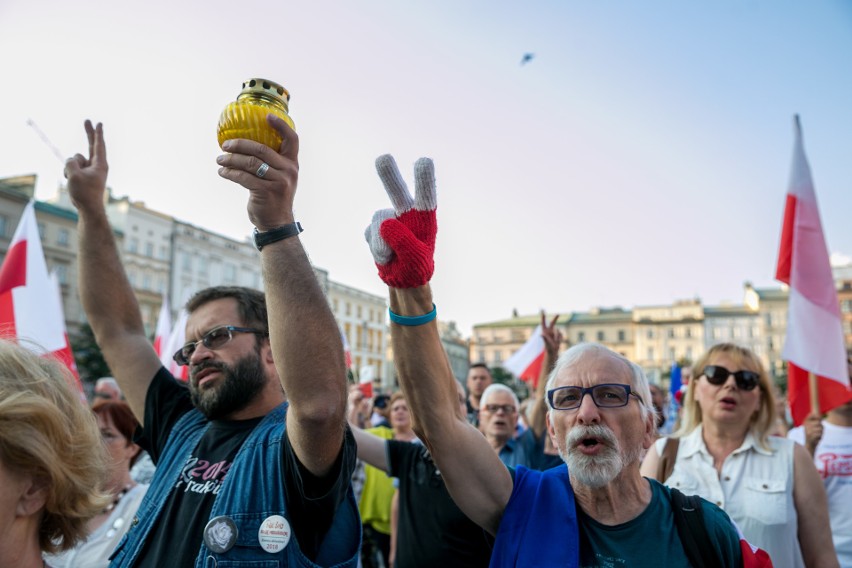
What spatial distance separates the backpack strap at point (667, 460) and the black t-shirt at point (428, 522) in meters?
0.96

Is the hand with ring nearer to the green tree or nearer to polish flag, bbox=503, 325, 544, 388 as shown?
polish flag, bbox=503, 325, 544, 388

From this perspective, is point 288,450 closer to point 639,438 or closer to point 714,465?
point 639,438

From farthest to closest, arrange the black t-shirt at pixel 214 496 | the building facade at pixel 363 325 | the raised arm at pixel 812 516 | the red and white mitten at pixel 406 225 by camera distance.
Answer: the building facade at pixel 363 325 < the raised arm at pixel 812 516 < the red and white mitten at pixel 406 225 < the black t-shirt at pixel 214 496

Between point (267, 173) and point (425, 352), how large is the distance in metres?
0.83

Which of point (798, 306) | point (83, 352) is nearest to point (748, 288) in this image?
point (83, 352)

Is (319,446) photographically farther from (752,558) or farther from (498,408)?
(498,408)

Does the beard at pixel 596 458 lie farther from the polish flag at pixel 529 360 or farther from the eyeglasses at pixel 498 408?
the polish flag at pixel 529 360

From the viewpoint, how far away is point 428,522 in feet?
12.4

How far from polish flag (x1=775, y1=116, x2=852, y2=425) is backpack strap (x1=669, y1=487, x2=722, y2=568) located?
9.69 feet

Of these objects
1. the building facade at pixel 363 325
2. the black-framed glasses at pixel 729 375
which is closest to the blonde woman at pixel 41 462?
the black-framed glasses at pixel 729 375

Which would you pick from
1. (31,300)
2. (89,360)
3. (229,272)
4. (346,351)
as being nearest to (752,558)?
(31,300)

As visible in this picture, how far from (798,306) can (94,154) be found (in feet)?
15.9

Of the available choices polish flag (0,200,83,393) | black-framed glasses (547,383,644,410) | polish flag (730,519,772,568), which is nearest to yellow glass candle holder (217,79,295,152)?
black-framed glasses (547,383,644,410)

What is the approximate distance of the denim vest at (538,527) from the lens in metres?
2.14
